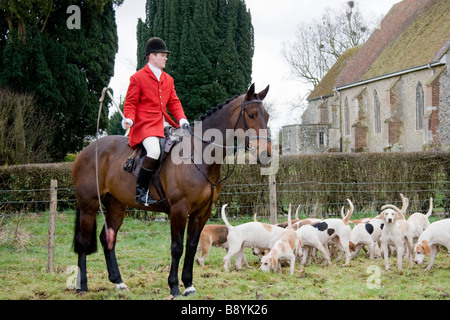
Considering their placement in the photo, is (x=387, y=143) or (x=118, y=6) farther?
(x=387, y=143)

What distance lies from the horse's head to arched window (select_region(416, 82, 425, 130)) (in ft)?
83.6

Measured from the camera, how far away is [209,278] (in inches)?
277

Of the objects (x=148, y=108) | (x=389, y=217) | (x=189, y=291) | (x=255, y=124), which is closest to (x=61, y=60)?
(x=148, y=108)

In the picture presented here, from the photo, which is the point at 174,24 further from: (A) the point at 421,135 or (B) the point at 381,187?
(B) the point at 381,187

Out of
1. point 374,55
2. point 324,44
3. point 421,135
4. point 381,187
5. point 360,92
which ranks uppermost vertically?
point 324,44

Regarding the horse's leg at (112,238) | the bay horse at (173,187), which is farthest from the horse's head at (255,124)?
the horse's leg at (112,238)

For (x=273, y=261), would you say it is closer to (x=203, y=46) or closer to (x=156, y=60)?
(x=156, y=60)

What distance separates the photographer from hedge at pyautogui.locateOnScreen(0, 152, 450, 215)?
12.8 metres

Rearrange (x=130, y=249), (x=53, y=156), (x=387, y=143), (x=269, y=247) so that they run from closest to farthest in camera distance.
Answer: (x=269, y=247) → (x=130, y=249) → (x=53, y=156) → (x=387, y=143)

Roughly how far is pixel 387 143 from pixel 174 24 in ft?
50.2

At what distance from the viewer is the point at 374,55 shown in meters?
35.2

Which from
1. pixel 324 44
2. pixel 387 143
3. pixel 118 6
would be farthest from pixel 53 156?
pixel 324 44

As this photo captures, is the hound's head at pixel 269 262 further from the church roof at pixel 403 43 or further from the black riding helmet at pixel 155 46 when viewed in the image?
the church roof at pixel 403 43

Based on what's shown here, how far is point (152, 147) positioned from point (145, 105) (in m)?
0.57
